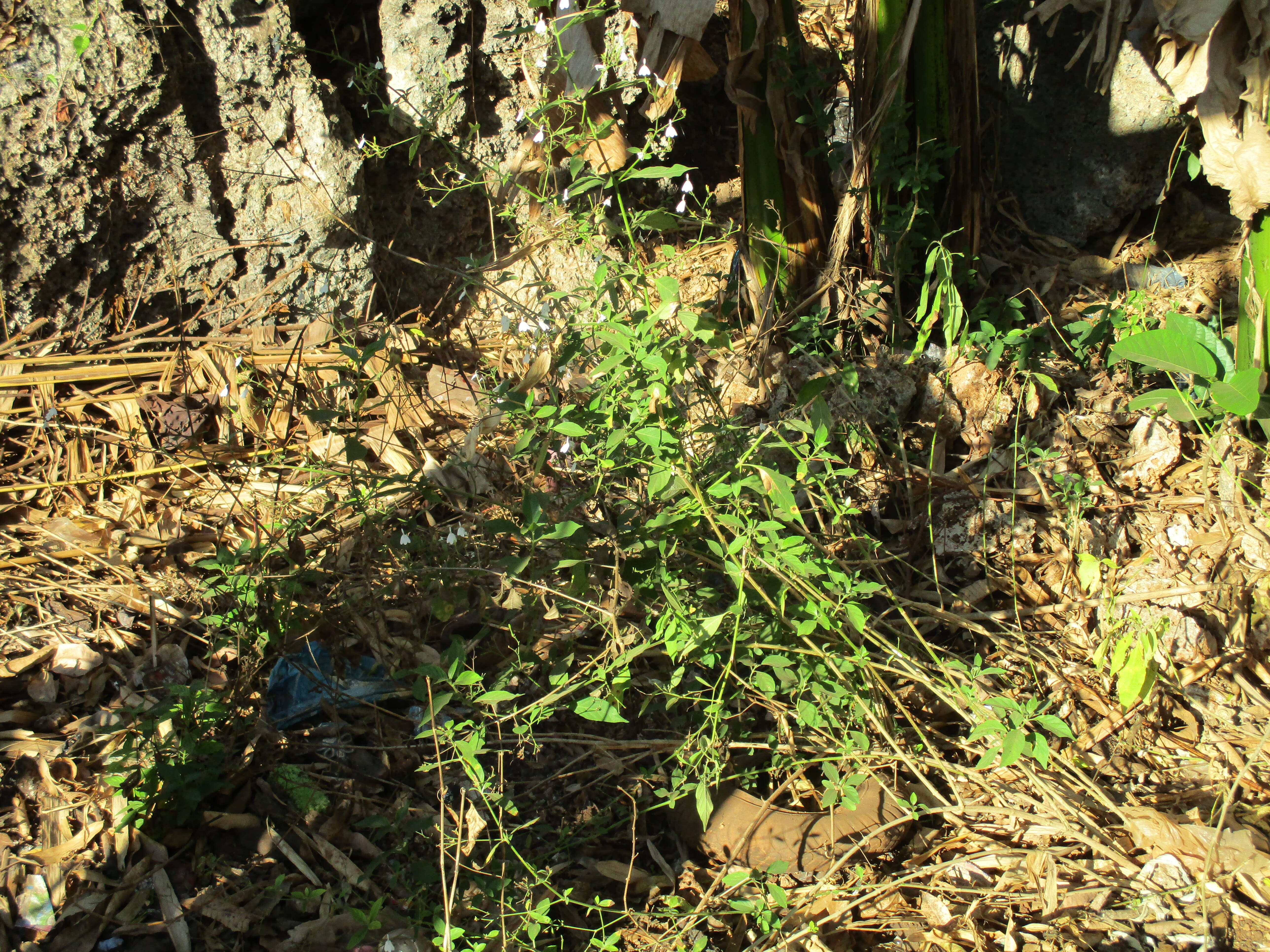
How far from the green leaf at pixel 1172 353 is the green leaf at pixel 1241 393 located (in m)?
0.04

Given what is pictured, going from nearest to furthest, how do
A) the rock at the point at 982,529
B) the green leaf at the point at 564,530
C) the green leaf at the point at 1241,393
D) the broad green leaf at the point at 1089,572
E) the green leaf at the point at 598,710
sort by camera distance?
the green leaf at the point at 564,530 < the green leaf at the point at 598,710 < the green leaf at the point at 1241,393 < the broad green leaf at the point at 1089,572 < the rock at the point at 982,529

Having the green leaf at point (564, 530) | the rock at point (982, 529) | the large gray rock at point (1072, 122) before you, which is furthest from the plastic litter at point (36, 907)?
the large gray rock at point (1072, 122)

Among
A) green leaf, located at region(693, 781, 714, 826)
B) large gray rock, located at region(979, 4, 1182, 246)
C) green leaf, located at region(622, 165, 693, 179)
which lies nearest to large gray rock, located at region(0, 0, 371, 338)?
green leaf, located at region(622, 165, 693, 179)

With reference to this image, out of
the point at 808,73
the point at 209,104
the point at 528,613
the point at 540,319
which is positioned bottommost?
the point at 528,613

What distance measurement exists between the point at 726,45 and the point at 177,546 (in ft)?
8.49

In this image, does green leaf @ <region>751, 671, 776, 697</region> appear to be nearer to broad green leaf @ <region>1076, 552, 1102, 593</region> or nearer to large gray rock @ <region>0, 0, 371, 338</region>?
broad green leaf @ <region>1076, 552, 1102, 593</region>

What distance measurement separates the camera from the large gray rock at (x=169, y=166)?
272 centimetres

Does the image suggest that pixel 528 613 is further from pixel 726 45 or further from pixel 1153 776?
pixel 726 45

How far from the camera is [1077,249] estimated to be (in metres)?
3.41

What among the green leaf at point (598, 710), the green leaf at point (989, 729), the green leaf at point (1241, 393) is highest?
the green leaf at point (1241, 393)

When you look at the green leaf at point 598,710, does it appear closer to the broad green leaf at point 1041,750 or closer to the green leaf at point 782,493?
the green leaf at point 782,493

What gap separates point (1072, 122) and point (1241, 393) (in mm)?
1710

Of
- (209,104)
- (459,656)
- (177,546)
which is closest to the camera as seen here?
(459,656)

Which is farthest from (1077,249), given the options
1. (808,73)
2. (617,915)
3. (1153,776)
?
Result: (617,915)
